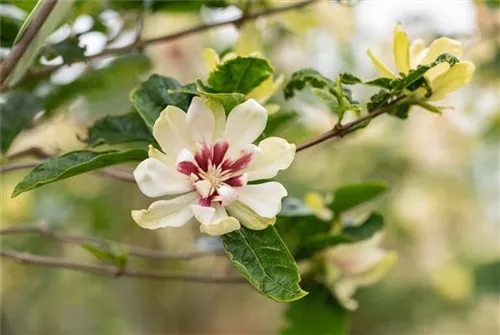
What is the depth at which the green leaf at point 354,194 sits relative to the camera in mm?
500

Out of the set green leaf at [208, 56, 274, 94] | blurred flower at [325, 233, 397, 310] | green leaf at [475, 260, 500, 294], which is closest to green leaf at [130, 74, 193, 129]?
green leaf at [208, 56, 274, 94]

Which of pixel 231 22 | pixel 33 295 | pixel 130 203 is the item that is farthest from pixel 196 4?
pixel 33 295

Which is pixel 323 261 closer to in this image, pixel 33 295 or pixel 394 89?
pixel 394 89

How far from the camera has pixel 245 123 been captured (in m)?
0.34

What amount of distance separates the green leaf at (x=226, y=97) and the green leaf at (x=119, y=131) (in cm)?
7

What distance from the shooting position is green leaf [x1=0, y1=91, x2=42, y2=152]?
1.53 feet

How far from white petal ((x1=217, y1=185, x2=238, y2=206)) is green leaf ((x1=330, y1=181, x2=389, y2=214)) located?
0.61ft

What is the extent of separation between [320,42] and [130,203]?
496 mm

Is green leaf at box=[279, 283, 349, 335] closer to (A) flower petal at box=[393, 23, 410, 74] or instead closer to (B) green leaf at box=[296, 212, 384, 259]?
(B) green leaf at box=[296, 212, 384, 259]

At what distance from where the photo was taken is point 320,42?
1132 mm

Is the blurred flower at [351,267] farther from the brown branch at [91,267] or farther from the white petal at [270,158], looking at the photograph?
the white petal at [270,158]

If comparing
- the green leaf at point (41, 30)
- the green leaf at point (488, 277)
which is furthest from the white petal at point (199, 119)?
the green leaf at point (488, 277)

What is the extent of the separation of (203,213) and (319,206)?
209 millimetres

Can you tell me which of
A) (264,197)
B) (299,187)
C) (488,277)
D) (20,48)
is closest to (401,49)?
(264,197)
